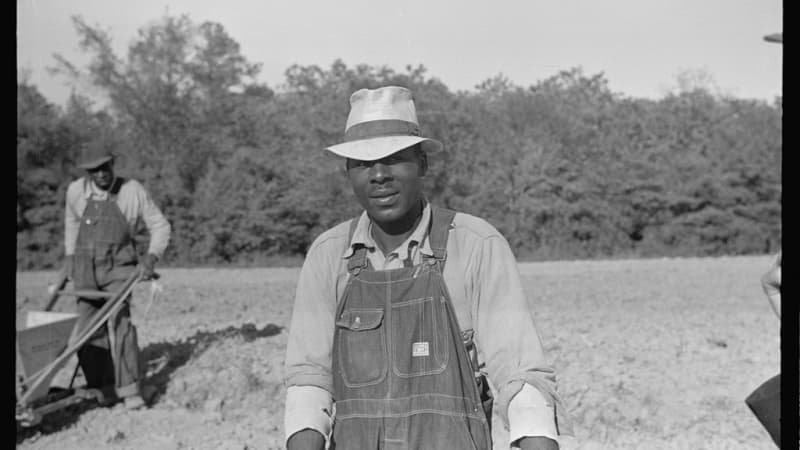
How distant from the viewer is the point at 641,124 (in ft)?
91.5

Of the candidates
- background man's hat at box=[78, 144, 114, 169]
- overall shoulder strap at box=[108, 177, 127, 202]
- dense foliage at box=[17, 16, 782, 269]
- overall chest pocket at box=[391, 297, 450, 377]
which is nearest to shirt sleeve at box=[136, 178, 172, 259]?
overall shoulder strap at box=[108, 177, 127, 202]

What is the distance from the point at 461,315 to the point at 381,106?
636mm

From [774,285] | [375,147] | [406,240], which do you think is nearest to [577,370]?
[774,285]

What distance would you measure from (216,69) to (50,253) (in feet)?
22.5

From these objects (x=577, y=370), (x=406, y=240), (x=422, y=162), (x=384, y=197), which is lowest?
(x=577, y=370)

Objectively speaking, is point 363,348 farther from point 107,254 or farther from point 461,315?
point 107,254

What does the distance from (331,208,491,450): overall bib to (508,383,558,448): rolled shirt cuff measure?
138 mm

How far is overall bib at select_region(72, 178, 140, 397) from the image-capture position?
568cm

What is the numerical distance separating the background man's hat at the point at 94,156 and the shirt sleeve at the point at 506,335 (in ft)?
13.6

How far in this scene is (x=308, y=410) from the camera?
216 cm

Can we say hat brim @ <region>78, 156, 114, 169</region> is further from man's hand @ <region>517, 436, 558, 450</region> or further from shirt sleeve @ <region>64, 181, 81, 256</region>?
man's hand @ <region>517, 436, 558, 450</region>

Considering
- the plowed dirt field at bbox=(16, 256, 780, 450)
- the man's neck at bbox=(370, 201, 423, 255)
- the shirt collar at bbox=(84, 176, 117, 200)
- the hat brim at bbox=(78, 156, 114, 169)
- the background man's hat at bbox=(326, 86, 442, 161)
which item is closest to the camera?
the background man's hat at bbox=(326, 86, 442, 161)

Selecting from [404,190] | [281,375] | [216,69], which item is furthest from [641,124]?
[404,190]

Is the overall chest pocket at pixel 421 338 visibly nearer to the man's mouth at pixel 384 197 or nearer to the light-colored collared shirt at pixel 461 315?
the light-colored collared shirt at pixel 461 315
